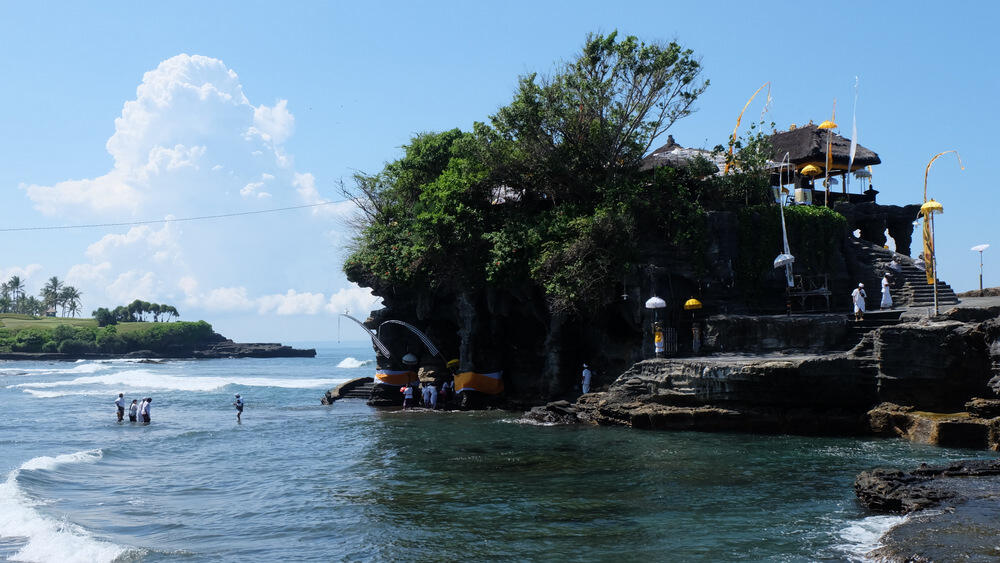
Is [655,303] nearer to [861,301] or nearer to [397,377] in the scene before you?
[861,301]

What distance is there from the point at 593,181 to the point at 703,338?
24.7 feet

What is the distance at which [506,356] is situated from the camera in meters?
32.2

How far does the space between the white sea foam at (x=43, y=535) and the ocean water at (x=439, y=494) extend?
0.04 meters

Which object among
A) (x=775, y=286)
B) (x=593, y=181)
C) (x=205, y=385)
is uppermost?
(x=593, y=181)

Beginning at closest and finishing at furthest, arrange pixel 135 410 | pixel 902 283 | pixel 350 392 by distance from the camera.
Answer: pixel 902 283 → pixel 135 410 → pixel 350 392

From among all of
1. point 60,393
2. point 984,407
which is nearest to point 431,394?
point 984,407

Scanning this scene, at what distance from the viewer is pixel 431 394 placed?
30.3m

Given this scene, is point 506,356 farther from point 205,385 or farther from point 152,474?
point 205,385

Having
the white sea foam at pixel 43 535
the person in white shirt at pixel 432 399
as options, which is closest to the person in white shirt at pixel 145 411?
the person in white shirt at pixel 432 399

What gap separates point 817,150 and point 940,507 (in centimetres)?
2254

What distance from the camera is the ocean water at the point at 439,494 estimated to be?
37.0 ft

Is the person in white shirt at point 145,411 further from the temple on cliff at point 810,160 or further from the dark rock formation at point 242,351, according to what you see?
the dark rock formation at point 242,351

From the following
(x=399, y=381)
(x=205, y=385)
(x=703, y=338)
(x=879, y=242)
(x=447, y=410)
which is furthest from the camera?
(x=205, y=385)

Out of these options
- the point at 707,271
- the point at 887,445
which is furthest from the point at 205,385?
the point at 887,445
